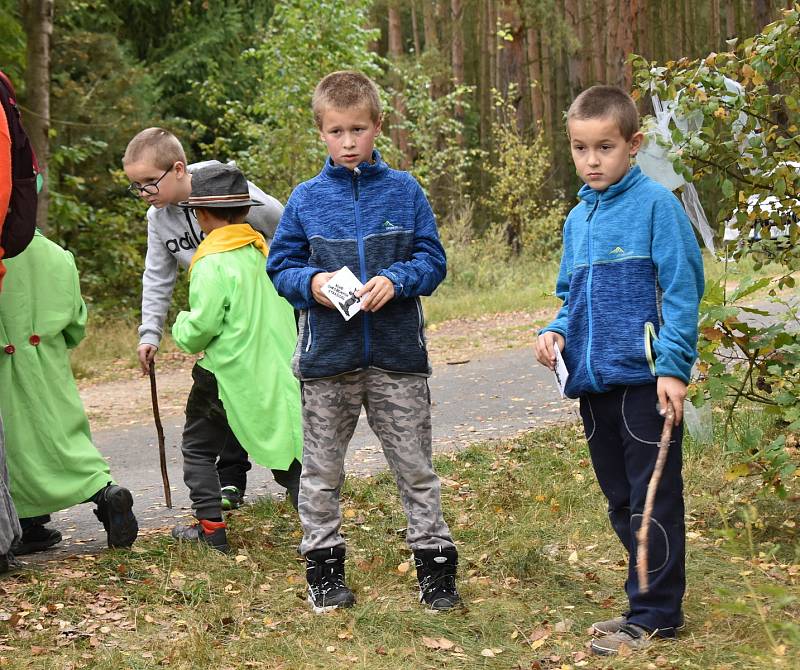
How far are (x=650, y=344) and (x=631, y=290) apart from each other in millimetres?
192

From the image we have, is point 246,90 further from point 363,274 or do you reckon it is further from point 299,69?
point 363,274

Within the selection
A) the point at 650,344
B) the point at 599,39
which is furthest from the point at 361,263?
the point at 599,39

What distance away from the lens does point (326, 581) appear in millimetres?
4074

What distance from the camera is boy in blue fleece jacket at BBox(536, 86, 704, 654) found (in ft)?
11.2

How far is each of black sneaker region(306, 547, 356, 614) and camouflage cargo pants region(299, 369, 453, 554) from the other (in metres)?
0.04

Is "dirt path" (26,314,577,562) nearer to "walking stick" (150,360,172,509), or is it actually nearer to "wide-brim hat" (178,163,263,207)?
"walking stick" (150,360,172,509)

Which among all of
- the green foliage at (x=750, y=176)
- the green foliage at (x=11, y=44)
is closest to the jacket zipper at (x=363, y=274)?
the green foliage at (x=750, y=176)

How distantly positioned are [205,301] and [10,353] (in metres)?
0.98

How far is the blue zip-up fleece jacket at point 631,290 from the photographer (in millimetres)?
3398

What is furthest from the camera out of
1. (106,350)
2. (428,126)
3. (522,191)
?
(522,191)

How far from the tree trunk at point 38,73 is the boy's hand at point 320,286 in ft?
26.9

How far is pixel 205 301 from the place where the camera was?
4578 millimetres

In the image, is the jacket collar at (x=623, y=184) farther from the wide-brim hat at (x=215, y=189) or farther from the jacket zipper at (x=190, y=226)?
the jacket zipper at (x=190, y=226)


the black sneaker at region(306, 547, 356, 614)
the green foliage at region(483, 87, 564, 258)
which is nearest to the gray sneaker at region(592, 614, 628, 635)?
the black sneaker at region(306, 547, 356, 614)
